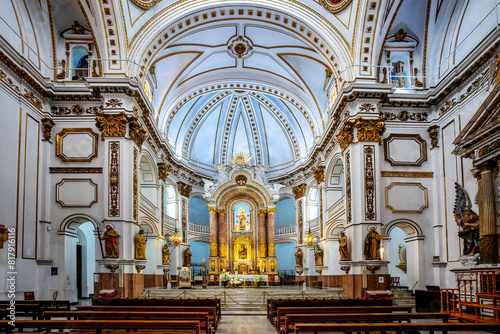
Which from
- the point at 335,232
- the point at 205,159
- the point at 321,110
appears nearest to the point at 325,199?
the point at 335,232

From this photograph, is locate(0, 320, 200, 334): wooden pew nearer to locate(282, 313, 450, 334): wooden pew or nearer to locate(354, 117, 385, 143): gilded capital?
locate(282, 313, 450, 334): wooden pew

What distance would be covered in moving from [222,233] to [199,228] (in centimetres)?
210

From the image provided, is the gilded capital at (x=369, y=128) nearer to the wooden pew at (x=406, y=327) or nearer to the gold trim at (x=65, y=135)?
the gold trim at (x=65, y=135)

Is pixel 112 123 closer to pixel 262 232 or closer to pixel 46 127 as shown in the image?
pixel 46 127

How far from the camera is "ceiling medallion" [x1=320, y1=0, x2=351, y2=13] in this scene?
2092cm

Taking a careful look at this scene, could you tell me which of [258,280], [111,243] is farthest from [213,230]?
[111,243]

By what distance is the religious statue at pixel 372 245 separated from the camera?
19.2 meters

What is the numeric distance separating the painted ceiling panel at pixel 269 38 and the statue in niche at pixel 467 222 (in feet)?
35.2

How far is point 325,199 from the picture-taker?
26.6 m

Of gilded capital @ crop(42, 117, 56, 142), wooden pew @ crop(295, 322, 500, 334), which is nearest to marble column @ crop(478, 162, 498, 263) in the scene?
wooden pew @ crop(295, 322, 500, 334)

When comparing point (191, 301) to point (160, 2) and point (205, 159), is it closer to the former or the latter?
point (160, 2)

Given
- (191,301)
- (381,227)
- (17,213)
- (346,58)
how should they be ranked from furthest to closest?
(346,58)
(381,227)
(17,213)
(191,301)

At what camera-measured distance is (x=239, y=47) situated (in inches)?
1027

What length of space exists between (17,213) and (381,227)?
13.6m
